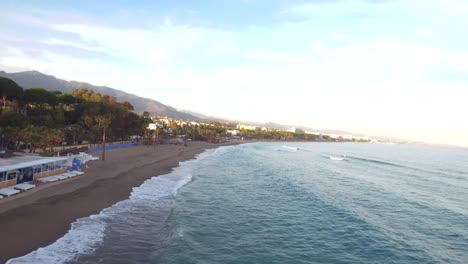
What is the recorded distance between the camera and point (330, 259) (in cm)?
1681

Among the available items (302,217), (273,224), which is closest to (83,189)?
(273,224)

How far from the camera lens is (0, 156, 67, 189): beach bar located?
895 inches

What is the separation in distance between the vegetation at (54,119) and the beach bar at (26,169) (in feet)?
27.8

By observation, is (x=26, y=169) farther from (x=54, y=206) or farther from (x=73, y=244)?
(x=73, y=244)

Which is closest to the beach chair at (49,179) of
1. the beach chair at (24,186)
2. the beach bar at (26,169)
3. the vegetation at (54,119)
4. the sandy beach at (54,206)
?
the beach bar at (26,169)

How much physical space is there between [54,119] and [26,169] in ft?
110

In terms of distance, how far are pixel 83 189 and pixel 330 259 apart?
58.4ft

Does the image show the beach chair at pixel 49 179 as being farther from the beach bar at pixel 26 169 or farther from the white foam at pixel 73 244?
the white foam at pixel 73 244

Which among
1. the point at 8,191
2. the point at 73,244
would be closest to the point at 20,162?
the point at 8,191

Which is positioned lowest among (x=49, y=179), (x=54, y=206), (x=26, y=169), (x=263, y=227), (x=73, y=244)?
(x=263, y=227)

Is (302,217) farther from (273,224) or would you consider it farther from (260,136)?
(260,136)

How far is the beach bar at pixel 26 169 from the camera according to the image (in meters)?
22.7

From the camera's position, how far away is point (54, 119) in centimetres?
5575

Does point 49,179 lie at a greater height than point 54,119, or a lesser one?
lesser
